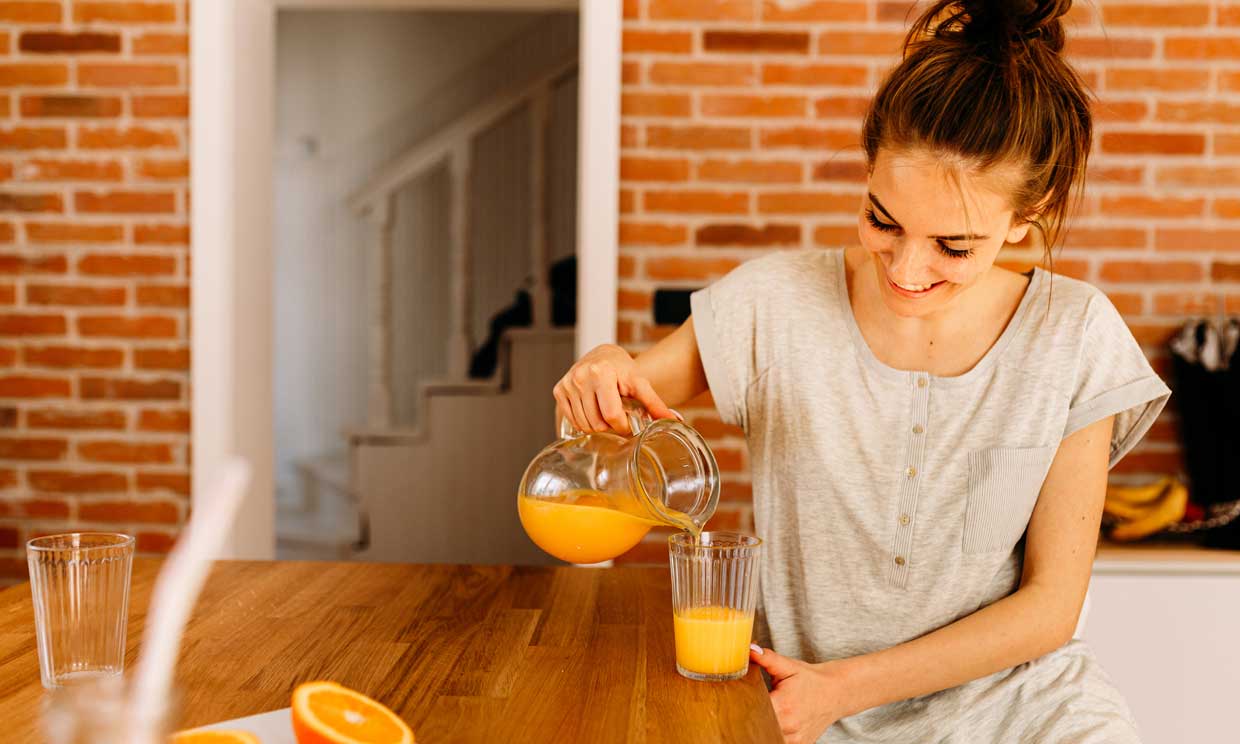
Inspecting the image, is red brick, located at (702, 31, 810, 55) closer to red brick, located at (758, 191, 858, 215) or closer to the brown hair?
red brick, located at (758, 191, 858, 215)

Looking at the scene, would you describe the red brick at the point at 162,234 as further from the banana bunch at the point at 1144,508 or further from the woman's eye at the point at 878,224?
the banana bunch at the point at 1144,508

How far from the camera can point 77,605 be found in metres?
0.96

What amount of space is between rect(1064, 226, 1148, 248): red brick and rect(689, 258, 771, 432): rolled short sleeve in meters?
1.26

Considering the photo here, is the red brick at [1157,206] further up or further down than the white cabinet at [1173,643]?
further up

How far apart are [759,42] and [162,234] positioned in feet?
4.76

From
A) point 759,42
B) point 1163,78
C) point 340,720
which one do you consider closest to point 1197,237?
point 1163,78

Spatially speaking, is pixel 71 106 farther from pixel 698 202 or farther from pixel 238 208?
pixel 698 202

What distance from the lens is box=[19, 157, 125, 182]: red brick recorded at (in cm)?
250

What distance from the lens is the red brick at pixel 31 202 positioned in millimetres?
2506

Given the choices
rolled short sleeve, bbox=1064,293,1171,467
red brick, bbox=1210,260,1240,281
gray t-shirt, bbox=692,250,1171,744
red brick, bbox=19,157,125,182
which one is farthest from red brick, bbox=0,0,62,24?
red brick, bbox=1210,260,1240,281

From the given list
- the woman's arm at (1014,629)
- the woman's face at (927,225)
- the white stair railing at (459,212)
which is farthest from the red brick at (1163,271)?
the white stair railing at (459,212)

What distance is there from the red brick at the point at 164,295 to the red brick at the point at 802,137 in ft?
4.56

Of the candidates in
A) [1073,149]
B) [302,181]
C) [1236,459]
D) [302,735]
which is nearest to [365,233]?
[302,181]

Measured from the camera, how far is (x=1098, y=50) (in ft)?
7.97
